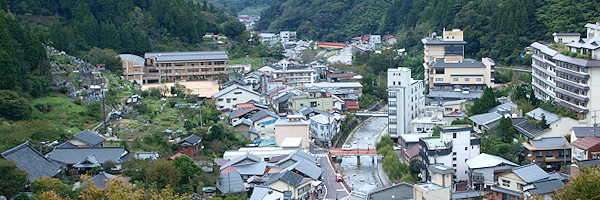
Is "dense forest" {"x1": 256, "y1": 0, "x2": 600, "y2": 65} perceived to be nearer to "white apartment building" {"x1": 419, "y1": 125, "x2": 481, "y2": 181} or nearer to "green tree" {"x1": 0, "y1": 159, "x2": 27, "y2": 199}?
"white apartment building" {"x1": 419, "y1": 125, "x2": 481, "y2": 181}

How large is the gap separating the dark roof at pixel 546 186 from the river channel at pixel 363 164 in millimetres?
4316

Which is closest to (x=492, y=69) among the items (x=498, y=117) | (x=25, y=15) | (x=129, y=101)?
(x=498, y=117)

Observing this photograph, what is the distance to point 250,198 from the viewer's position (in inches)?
600

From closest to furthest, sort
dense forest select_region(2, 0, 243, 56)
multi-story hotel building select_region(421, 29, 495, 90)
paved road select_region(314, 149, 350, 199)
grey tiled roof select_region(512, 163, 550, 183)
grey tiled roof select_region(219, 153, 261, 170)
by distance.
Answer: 1. grey tiled roof select_region(512, 163, 550, 183)
2. paved road select_region(314, 149, 350, 199)
3. grey tiled roof select_region(219, 153, 261, 170)
4. multi-story hotel building select_region(421, 29, 495, 90)
5. dense forest select_region(2, 0, 243, 56)

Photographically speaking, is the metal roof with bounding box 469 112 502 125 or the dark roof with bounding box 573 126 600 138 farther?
the metal roof with bounding box 469 112 502 125

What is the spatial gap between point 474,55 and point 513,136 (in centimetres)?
1555

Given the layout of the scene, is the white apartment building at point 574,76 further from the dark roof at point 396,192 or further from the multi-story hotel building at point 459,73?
the dark roof at point 396,192

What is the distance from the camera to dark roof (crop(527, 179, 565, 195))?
48.8 ft

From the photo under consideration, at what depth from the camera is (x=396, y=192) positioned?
15594 millimetres

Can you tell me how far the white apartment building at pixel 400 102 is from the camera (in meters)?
24.7

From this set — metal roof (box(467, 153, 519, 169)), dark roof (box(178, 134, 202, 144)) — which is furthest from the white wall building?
metal roof (box(467, 153, 519, 169))

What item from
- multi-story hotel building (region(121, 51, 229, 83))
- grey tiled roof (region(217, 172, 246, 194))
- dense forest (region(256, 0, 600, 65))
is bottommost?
grey tiled roof (region(217, 172, 246, 194))

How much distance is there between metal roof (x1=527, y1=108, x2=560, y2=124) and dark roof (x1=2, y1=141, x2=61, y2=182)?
46.8 ft

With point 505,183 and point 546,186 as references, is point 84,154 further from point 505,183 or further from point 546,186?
point 546,186
